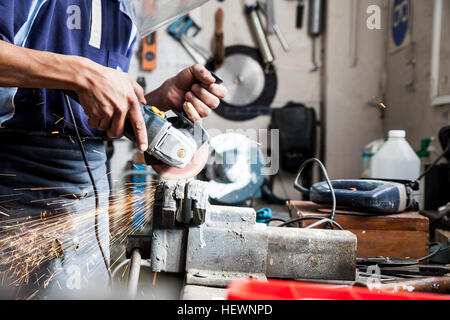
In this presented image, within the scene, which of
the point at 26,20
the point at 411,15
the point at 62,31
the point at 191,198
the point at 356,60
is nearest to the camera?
the point at 191,198

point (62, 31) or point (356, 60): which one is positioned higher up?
point (356, 60)

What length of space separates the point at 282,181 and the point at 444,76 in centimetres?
187

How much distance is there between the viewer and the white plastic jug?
5.42 ft

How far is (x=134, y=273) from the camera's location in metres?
0.72

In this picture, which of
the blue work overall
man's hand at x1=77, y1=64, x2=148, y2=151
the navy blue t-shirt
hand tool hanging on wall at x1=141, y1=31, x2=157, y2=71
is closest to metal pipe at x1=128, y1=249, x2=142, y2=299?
man's hand at x1=77, y1=64, x2=148, y2=151

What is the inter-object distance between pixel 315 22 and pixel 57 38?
3.21m

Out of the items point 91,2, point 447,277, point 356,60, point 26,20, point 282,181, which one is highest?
point 356,60

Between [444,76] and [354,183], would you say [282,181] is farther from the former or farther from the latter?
[354,183]

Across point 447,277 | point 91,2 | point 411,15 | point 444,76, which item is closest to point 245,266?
point 447,277

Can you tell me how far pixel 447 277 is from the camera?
788mm

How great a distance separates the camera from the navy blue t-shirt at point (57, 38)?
102 cm

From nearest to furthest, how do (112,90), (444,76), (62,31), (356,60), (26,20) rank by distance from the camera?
(112,90)
(26,20)
(62,31)
(444,76)
(356,60)

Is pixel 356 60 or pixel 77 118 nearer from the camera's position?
pixel 77 118

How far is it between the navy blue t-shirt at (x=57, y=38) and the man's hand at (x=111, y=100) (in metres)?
0.25
